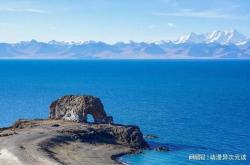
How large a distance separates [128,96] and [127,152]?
327 feet

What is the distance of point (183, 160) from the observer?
81.2 meters

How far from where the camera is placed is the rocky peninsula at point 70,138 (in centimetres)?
7606

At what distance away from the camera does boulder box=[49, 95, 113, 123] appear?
332 feet

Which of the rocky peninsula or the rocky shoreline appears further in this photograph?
the rocky peninsula

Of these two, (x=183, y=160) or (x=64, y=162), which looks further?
(x=183, y=160)

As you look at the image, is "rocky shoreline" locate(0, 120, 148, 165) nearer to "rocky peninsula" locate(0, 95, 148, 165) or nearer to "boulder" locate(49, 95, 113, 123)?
"rocky peninsula" locate(0, 95, 148, 165)

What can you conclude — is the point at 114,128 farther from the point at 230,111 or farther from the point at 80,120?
the point at 230,111

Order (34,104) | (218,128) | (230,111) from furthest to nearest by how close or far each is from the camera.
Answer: (34,104) → (230,111) → (218,128)

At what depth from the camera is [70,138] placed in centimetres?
8975

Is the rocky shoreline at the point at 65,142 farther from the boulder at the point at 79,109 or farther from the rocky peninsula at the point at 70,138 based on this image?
the boulder at the point at 79,109

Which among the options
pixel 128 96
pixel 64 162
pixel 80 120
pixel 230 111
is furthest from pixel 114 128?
pixel 128 96

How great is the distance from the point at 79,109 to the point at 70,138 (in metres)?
13.2

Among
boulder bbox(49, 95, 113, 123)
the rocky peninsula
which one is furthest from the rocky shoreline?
boulder bbox(49, 95, 113, 123)

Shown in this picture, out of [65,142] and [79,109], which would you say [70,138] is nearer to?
[65,142]
